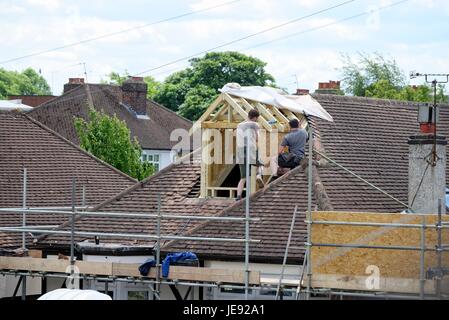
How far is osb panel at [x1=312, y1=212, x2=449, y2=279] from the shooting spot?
21141 millimetres

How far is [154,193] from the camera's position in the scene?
3153cm

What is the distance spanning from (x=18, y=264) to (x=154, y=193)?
21.1 feet

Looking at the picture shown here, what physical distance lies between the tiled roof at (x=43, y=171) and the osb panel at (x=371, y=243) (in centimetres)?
1569

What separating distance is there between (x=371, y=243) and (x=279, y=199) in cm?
709

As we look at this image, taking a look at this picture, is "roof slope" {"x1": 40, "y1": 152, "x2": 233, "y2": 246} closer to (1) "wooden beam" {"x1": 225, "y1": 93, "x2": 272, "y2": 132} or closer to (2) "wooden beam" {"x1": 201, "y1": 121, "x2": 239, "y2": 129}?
(2) "wooden beam" {"x1": 201, "y1": 121, "x2": 239, "y2": 129}

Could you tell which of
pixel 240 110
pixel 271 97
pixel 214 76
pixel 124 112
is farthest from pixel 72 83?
pixel 240 110

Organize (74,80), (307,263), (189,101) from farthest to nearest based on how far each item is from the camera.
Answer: (189,101) → (74,80) → (307,263)

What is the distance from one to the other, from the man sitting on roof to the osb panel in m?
4.97

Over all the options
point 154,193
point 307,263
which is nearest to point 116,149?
point 154,193

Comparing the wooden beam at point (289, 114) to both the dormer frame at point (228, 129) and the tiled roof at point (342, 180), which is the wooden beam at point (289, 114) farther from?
the tiled roof at point (342, 180)

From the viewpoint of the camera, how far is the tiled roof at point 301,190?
2758 centimetres

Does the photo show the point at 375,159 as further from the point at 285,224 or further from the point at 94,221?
the point at 94,221

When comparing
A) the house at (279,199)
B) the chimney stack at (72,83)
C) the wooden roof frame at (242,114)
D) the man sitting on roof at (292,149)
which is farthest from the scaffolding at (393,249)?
the chimney stack at (72,83)

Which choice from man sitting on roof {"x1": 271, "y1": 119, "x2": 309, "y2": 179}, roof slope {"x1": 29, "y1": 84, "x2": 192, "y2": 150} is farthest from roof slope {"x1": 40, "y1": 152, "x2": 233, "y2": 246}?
roof slope {"x1": 29, "y1": 84, "x2": 192, "y2": 150}
